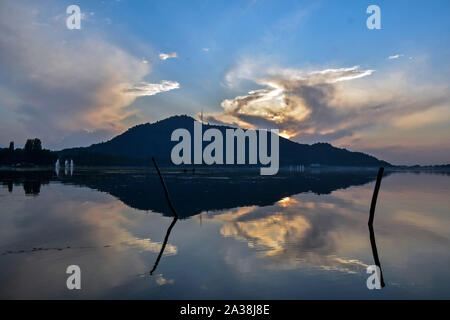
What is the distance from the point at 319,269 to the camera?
1507cm

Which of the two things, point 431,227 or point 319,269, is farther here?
point 431,227

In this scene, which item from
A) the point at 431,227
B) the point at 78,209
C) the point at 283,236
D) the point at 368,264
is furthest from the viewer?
the point at 78,209

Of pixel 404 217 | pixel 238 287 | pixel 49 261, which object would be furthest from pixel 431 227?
pixel 49 261

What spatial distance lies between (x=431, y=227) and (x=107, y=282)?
2592 centimetres

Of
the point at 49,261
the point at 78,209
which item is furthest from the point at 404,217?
the point at 78,209

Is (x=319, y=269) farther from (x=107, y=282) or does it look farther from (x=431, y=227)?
(x=431, y=227)

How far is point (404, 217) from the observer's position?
31.4 m
